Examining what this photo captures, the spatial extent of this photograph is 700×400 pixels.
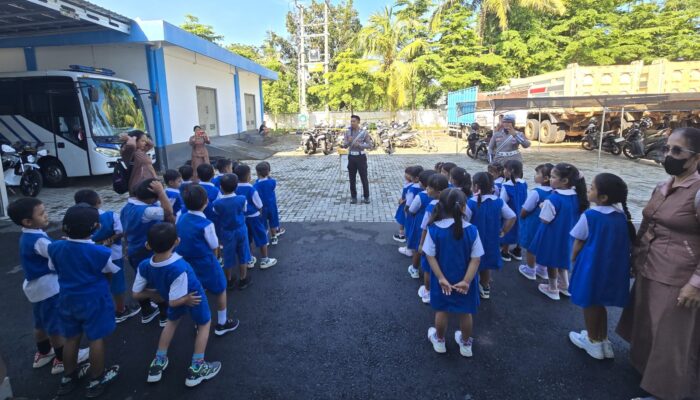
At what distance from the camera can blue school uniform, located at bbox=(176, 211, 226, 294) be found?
10.1 feet

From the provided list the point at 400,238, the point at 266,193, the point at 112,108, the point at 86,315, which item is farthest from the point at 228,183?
the point at 112,108

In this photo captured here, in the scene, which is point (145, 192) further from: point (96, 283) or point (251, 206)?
point (251, 206)

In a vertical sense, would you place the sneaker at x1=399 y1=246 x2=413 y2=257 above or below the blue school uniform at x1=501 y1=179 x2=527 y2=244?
below

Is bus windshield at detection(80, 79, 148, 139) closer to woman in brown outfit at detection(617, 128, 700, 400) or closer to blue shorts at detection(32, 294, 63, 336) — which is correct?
blue shorts at detection(32, 294, 63, 336)

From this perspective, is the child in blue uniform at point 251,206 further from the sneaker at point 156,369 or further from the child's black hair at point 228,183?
the sneaker at point 156,369

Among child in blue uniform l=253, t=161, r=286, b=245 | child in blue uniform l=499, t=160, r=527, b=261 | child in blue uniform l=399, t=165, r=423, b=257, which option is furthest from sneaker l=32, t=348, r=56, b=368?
child in blue uniform l=499, t=160, r=527, b=261

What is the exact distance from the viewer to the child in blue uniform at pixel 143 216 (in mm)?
3424

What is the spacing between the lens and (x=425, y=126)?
3048 cm

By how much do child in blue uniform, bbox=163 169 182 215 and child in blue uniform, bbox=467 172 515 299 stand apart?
9.96ft

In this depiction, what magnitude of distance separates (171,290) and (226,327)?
3.18 feet

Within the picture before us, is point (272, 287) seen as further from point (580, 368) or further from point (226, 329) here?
point (580, 368)

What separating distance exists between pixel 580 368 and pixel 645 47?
94.4ft

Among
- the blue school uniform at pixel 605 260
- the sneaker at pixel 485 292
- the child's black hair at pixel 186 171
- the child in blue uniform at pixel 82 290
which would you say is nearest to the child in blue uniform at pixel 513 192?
the sneaker at pixel 485 292

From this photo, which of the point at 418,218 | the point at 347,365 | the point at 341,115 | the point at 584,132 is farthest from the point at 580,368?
the point at 341,115
